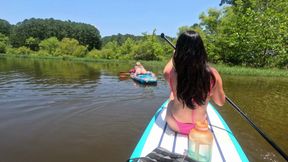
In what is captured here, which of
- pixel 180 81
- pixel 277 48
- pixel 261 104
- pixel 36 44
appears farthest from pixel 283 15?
pixel 36 44

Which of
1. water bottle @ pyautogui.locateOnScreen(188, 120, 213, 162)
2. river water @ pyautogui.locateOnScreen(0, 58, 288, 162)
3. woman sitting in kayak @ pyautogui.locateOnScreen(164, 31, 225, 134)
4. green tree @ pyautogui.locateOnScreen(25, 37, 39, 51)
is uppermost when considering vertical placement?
green tree @ pyautogui.locateOnScreen(25, 37, 39, 51)

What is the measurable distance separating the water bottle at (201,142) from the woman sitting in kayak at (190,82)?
0.59 m

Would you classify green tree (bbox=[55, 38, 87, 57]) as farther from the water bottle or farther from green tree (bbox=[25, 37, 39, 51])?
the water bottle

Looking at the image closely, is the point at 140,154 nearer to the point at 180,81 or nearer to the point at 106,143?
the point at 180,81

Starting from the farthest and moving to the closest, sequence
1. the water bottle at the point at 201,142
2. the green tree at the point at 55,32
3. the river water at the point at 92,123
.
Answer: the green tree at the point at 55,32 < the river water at the point at 92,123 < the water bottle at the point at 201,142

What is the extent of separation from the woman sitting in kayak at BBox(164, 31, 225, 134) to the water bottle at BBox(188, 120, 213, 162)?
590mm

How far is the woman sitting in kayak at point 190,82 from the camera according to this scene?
297cm

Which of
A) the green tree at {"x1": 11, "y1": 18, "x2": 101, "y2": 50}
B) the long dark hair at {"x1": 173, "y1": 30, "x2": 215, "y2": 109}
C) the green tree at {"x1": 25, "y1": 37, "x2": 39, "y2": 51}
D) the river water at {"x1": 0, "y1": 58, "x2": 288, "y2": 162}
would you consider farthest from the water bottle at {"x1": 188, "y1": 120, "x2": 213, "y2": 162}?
the green tree at {"x1": 11, "y1": 18, "x2": 101, "y2": 50}

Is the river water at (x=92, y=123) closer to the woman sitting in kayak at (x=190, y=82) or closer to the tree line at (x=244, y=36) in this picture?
the woman sitting in kayak at (x=190, y=82)

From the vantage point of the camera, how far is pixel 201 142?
105 inches

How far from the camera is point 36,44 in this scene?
79250 mm

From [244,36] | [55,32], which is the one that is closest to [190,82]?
[244,36]

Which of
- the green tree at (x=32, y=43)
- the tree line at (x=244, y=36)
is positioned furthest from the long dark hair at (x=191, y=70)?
the green tree at (x=32, y=43)

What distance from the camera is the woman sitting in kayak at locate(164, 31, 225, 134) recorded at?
117 inches
